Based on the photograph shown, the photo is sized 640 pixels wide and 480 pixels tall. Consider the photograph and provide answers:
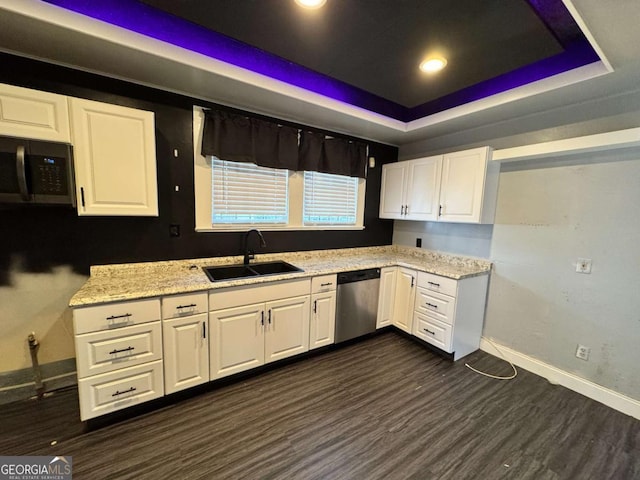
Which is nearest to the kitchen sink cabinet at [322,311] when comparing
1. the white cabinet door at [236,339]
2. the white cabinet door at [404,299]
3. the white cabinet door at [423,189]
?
the white cabinet door at [236,339]

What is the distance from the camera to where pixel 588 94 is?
208 cm

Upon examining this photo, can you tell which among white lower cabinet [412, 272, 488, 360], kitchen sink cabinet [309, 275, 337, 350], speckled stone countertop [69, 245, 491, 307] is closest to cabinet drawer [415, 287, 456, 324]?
white lower cabinet [412, 272, 488, 360]

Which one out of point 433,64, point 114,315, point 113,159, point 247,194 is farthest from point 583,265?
point 113,159

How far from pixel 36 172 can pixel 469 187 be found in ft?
11.6

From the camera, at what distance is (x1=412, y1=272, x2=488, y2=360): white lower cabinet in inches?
103

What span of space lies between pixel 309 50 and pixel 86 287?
244cm

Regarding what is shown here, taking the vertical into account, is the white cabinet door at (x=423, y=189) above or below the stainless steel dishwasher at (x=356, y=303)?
above

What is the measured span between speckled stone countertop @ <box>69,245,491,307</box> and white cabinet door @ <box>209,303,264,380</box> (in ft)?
0.86

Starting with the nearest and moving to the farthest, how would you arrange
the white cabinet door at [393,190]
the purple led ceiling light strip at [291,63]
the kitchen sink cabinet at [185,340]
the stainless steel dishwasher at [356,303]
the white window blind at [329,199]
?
the purple led ceiling light strip at [291,63]
the kitchen sink cabinet at [185,340]
the stainless steel dishwasher at [356,303]
the white window blind at [329,199]
the white cabinet door at [393,190]

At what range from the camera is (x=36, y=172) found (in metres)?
1.62

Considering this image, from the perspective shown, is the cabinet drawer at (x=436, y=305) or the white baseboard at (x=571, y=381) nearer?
the white baseboard at (x=571, y=381)

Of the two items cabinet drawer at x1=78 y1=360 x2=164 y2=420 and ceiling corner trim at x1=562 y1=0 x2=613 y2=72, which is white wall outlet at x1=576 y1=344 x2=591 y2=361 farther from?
cabinet drawer at x1=78 y1=360 x2=164 y2=420

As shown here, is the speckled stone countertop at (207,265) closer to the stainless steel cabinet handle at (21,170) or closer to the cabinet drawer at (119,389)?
the cabinet drawer at (119,389)

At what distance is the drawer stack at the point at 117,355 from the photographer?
1.63 m
